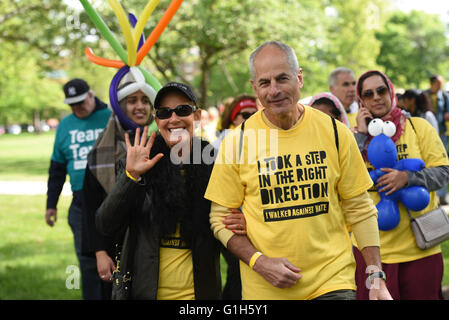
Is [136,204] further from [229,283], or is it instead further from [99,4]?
[99,4]

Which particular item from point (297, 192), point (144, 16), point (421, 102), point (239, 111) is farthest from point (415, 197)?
point (421, 102)

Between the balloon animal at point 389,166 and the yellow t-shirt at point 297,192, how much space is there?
1009 millimetres

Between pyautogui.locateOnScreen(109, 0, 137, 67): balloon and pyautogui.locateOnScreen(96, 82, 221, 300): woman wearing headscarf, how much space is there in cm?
93

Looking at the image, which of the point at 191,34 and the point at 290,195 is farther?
the point at 191,34

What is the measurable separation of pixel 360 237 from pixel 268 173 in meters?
0.64

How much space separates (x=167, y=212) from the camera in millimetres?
2854

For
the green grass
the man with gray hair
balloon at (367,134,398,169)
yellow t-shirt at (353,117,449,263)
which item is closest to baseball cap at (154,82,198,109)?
balloon at (367,134,398,169)

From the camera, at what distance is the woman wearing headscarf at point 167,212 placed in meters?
2.83

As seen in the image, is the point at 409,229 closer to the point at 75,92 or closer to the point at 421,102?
the point at 75,92

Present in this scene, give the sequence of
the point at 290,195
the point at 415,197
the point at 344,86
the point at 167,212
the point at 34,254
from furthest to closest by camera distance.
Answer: the point at 34,254 < the point at 344,86 < the point at 415,197 < the point at 167,212 < the point at 290,195

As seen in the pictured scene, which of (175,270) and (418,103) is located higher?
(418,103)

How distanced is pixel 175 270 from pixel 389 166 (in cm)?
184

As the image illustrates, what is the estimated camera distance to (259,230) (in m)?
2.62

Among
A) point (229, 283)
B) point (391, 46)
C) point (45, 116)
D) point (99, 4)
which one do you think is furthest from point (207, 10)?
point (45, 116)
